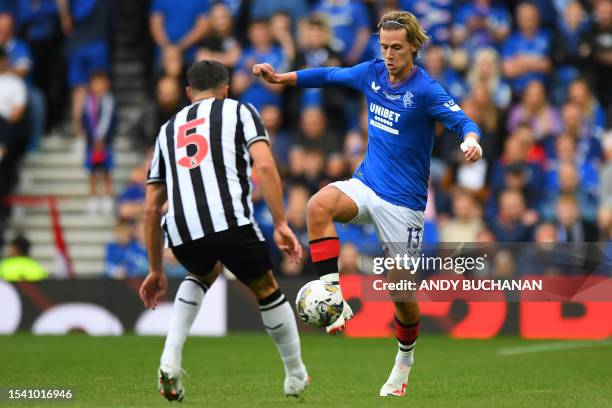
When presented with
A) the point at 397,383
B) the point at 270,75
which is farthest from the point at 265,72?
the point at 397,383

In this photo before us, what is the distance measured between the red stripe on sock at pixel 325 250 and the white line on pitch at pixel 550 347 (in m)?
4.75

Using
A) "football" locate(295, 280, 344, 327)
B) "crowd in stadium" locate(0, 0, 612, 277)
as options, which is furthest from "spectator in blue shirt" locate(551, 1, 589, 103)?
"football" locate(295, 280, 344, 327)

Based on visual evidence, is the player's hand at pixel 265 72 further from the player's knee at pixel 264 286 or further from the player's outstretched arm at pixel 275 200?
the player's knee at pixel 264 286

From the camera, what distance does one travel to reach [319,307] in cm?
832

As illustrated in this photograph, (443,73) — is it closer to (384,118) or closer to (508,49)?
(508,49)

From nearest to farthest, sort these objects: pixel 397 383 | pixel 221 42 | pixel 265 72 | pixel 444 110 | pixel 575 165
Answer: pixel 444 110 → pixel 265 72 → pixel 397 383 → pixel 575 165 → pixel 221 42

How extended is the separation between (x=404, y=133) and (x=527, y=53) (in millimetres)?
9298

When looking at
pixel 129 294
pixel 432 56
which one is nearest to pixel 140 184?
pixel 129 294

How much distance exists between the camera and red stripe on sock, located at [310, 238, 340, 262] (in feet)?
28.5

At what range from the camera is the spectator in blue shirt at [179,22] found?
1892 cm

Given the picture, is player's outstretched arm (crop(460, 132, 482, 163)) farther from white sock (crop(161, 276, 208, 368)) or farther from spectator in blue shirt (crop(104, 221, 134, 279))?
spectator in blue shirt (crop(104, 221, 134, 279))

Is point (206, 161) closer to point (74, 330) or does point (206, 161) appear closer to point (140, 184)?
point (74, 330)

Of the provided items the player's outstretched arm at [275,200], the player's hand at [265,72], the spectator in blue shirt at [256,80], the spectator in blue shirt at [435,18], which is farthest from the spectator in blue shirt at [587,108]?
the player's outstretched arm at [275,200]

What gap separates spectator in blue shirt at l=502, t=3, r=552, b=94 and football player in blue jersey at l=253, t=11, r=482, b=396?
28.8ft
